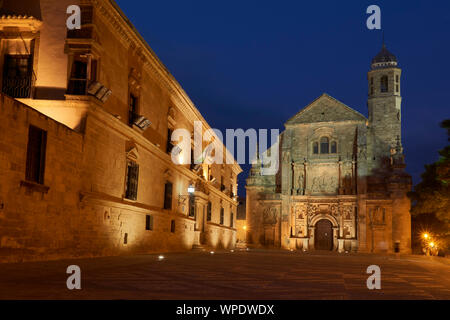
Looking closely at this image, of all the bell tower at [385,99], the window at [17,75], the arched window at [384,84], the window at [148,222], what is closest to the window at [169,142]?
the window at [148,222]

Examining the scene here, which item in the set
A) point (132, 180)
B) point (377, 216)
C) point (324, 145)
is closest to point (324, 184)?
point (324, 145)

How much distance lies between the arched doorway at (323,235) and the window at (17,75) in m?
34.9

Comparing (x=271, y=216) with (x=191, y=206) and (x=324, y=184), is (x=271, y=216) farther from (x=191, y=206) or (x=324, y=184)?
(x=191, y=206)

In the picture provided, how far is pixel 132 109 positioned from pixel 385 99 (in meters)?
36.9

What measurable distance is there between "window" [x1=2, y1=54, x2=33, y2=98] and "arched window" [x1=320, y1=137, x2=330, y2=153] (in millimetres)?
35337

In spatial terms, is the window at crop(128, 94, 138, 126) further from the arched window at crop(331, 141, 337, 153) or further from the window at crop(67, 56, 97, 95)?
the arched window at crop(331, 141, 337, 153)

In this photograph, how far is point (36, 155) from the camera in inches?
482

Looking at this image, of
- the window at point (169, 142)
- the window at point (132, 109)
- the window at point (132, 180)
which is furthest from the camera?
the window at point (169, 142)

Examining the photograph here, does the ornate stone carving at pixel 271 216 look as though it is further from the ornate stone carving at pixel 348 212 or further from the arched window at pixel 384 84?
the arched window at pixel 384 84

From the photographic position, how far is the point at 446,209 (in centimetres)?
2288

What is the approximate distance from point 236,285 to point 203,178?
23.8 m

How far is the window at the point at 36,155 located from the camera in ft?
39.1
